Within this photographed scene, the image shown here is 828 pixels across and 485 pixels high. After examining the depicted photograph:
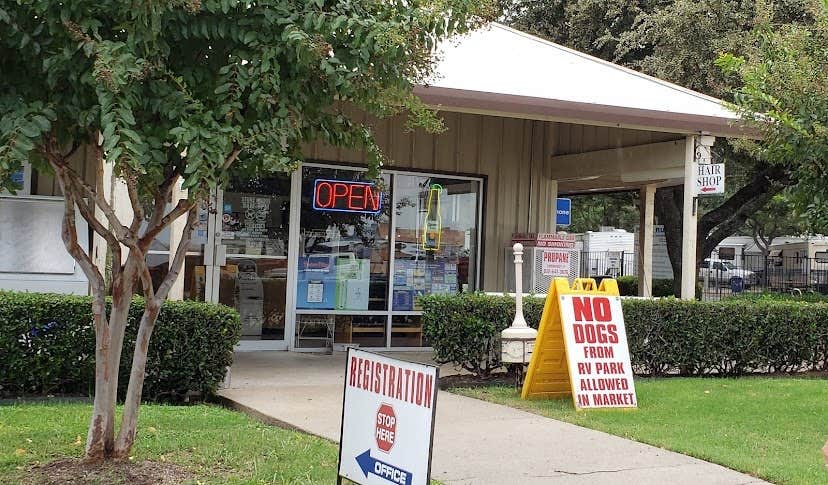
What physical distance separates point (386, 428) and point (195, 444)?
2.38 meters

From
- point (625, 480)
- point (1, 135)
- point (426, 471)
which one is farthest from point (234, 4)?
point (625, 480)

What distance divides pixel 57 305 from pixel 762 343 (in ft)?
26.3

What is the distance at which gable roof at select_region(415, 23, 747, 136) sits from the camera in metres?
10.7

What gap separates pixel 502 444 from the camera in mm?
7102

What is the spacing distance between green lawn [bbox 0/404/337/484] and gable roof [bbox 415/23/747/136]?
14.2ft

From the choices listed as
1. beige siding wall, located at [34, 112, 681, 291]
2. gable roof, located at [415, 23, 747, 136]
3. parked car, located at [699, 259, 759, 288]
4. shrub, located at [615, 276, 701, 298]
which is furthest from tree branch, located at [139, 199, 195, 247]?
parked car, located at [699, 259, 759, 288]

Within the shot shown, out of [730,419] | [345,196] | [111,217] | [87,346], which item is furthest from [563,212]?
[111,217]

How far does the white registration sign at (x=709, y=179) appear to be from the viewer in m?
11.3

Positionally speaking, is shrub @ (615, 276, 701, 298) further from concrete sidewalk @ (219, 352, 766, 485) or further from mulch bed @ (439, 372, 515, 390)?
concrete sidewalk @ (219, 352, 766, 485)

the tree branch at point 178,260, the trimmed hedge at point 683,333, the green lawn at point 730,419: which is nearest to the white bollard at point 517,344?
the green lawn at point 730,419

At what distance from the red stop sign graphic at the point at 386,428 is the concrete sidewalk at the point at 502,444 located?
1349 millimetres

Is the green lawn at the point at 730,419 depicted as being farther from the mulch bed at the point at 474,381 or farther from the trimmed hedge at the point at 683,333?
the trimmed hedge at the point at 683,333

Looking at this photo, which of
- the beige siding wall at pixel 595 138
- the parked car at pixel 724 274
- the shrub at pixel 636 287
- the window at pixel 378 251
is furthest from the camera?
the parked car at pixel 724 274

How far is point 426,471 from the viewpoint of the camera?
438 cm
